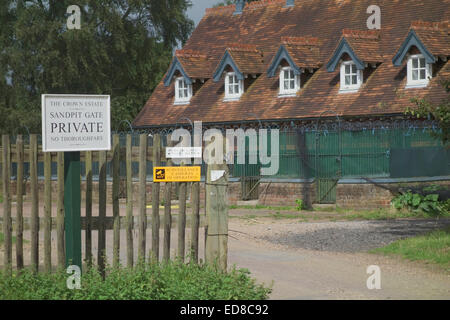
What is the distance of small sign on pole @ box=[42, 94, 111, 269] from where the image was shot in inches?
369

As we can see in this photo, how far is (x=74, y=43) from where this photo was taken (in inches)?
1735

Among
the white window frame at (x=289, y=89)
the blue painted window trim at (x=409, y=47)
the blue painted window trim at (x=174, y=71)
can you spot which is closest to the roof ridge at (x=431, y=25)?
the blue painted window trim at (x=409, y=47)

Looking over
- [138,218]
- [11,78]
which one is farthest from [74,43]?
[138,218]

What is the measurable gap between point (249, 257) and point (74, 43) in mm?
31781

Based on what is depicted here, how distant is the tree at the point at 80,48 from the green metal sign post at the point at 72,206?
3487 cm

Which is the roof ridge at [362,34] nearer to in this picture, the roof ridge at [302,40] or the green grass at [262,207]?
the roof ridge at [302,40]

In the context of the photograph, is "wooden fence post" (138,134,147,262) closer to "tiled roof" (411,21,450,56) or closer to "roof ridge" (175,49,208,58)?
"tiled roof" (411,21,450,56)

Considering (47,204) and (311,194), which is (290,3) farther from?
(47,204)

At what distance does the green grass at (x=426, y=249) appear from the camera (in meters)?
13.6

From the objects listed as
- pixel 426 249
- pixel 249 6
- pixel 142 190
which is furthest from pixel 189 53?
pixel 142 190

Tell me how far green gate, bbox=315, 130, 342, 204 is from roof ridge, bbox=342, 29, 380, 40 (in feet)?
16.4

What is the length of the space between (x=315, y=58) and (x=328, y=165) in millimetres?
7144

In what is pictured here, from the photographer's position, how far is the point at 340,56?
99.2 feet
